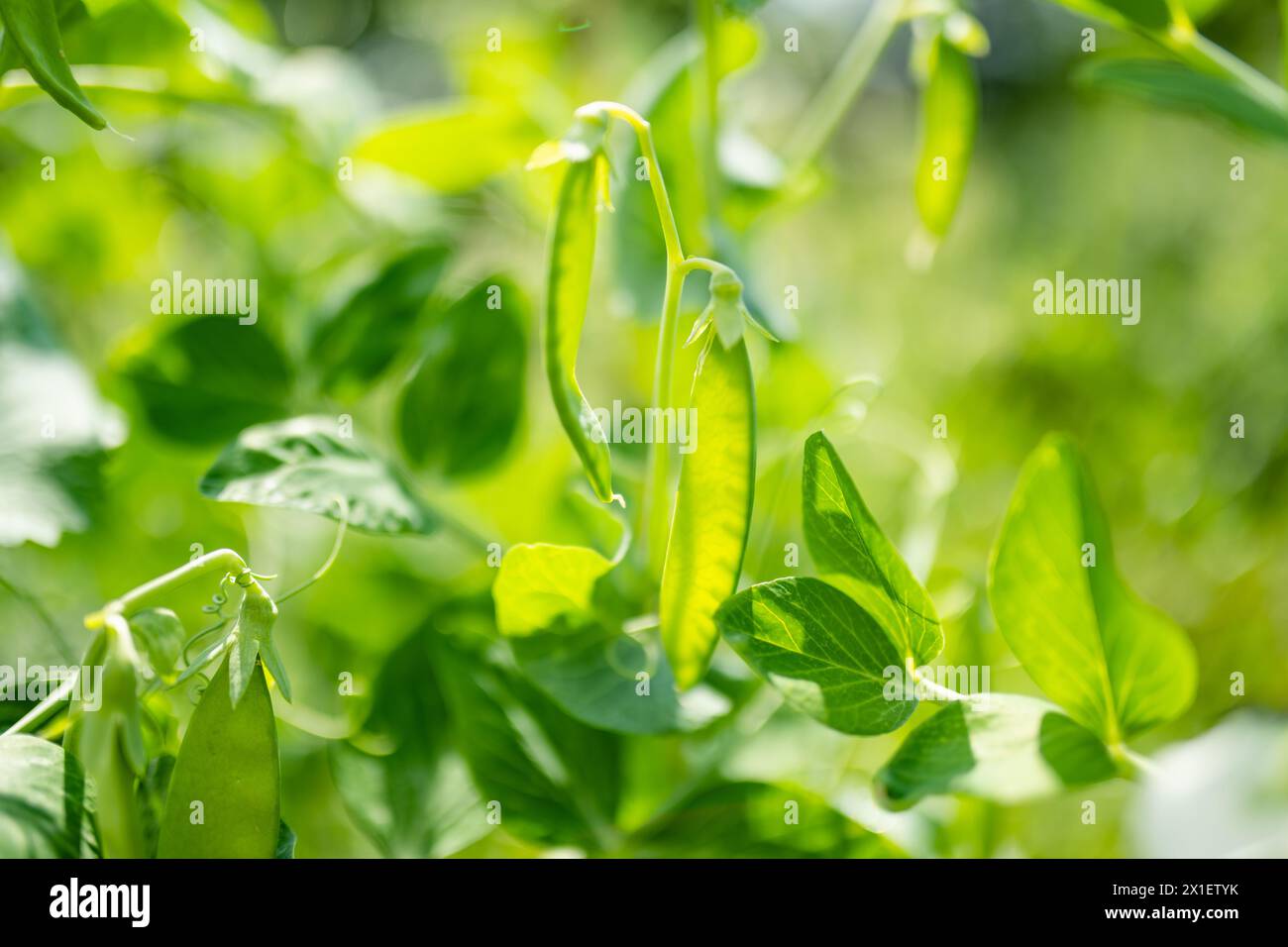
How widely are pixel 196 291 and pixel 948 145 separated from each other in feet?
0.67

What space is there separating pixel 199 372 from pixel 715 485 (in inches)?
6.4

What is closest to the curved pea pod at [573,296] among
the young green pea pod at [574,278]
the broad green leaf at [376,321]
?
the young green pea pod at [574,278]

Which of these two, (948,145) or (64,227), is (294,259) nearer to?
(64,227)

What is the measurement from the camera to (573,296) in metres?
0.16

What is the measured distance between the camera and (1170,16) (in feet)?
0.74

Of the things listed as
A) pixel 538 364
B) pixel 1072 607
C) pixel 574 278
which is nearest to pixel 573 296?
pixel 574 278

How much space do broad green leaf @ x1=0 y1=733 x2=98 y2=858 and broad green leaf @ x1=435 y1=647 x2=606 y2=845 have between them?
0.08m

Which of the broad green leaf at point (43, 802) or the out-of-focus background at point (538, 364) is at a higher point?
the out-of-focus background at point (538, 364)

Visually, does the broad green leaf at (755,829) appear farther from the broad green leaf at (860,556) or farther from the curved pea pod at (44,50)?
the curved pea pod at (44,50)

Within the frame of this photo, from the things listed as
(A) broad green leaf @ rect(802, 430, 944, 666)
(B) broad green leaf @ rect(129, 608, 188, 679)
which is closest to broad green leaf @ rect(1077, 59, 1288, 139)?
(A) broad green leaf @ rect(802, 430, 944, 666)

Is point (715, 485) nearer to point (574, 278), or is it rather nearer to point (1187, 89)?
point (574, 278)

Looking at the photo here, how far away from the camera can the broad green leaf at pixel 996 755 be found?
0.55 feet

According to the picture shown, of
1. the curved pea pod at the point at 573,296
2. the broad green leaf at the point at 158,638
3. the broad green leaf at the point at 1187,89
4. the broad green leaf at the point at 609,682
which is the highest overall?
the broad green leaf at the point at 1187,89
